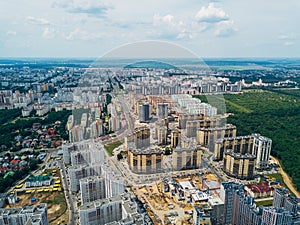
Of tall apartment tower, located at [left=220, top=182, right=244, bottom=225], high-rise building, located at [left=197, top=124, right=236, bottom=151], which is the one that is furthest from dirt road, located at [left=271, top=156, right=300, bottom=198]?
tall apartment tower, located at [left=220, top=182, right=244, bottom=225]

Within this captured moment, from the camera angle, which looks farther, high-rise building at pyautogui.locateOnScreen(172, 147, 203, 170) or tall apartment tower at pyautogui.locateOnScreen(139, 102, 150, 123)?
high-rise building at pyautogui.locateOnScreen(172, 147, 203, 170)

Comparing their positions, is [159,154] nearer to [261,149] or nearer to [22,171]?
[261,149]

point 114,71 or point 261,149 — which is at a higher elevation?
point 114,71

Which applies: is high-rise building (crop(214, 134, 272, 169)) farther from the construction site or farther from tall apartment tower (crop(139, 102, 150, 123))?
tall apartment tower (crop(139, 102, 150, 123))

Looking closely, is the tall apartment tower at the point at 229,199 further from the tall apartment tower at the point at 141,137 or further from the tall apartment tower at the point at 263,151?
the tall apartment tower at the point at 263,151

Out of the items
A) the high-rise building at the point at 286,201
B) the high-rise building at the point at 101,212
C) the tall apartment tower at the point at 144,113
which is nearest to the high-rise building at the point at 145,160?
the tall apartment tower at the point at 144,113

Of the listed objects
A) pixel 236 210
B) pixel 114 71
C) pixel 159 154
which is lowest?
pixel 236 210

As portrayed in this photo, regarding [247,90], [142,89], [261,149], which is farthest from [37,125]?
[247,90]
